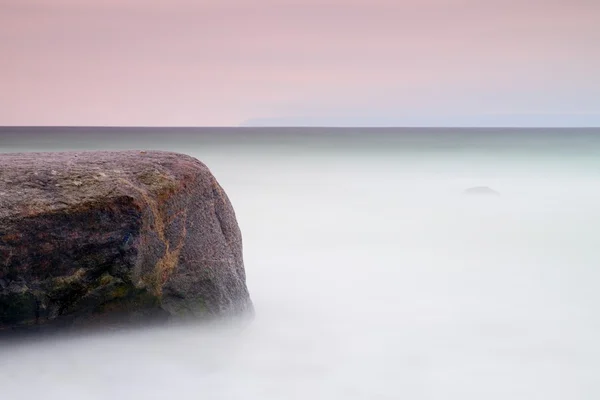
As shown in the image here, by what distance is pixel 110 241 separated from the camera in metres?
3.25

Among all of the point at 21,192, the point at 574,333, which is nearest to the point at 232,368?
the point at 21,192

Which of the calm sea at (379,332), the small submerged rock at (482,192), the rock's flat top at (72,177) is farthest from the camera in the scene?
the small submerged rock at (482,192)

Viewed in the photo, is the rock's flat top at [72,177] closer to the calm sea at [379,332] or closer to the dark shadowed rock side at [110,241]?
the dark shadowed rock side at [110,241]

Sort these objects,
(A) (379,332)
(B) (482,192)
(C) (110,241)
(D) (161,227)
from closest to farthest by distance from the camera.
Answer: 1. (C) (110,241)
2. (D) (161,227)
3. (A) (379,332)
4. (B) (482,192)

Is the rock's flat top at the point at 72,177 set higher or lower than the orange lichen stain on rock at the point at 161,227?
higher

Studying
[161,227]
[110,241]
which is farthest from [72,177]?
[161,227]

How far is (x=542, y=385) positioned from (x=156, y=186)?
87.7 inches

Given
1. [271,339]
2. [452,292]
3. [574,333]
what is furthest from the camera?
[452,292]

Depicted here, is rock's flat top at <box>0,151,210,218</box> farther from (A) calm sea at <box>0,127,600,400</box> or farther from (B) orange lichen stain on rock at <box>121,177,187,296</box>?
(A) calm sea at <box>0,127,600,400</box>

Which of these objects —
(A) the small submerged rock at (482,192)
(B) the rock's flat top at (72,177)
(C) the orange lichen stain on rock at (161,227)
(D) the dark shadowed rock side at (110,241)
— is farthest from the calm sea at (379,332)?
(A) the small submerged rock at (482,192)

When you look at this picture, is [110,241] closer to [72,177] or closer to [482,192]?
[72,177]

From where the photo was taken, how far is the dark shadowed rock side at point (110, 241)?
10.4 ft

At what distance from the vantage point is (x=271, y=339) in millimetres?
3887

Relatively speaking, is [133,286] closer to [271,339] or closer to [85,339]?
[85,339]
